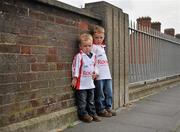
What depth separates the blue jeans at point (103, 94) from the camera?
6.19 metres

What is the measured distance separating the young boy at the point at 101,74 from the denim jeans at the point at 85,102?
13.1 inches

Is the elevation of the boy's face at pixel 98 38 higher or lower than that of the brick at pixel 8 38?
higher

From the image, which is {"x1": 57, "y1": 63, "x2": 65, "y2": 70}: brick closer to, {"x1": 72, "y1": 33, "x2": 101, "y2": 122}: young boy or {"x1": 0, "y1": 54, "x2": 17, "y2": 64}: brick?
{"x1": 72, "y1": 33, "x2": 101, "y2": 122}: young boy

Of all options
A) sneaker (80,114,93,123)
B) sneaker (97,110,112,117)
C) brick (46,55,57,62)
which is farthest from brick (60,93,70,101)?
sneaker (97,110,112,117)

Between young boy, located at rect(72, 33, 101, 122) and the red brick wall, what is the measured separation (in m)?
0.12

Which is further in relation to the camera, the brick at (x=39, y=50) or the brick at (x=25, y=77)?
the brick at (x=39, y=50)

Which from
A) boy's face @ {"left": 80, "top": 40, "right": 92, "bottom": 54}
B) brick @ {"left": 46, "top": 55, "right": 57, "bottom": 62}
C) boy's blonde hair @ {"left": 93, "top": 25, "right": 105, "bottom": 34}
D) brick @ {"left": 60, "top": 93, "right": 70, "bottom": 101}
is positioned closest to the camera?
brick @ {"left": 46, "top": 55, "right": 57, "bottom": 62}

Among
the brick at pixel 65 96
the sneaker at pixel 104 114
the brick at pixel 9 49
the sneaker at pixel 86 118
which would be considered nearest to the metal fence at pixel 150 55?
the sneaker at pixel 104 114

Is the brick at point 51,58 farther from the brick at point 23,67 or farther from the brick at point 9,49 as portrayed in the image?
the brick at point 9,49

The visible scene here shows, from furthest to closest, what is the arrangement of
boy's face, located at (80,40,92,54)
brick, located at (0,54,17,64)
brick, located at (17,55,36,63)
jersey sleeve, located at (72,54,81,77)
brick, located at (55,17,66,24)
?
boy's face, located at (80,40,92,54) → jersey sleeve, located at (72,54,81,77) → brick, located at (55,17,66,24) → brick, located at (17,55,36,63) → brick, located at (0,54,17,64)

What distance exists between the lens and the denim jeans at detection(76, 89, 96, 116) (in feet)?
18.6

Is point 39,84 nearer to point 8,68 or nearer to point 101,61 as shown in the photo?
point 8,68

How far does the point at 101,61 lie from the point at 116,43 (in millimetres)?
902

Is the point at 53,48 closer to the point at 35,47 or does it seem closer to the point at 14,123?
the point at 35,47
